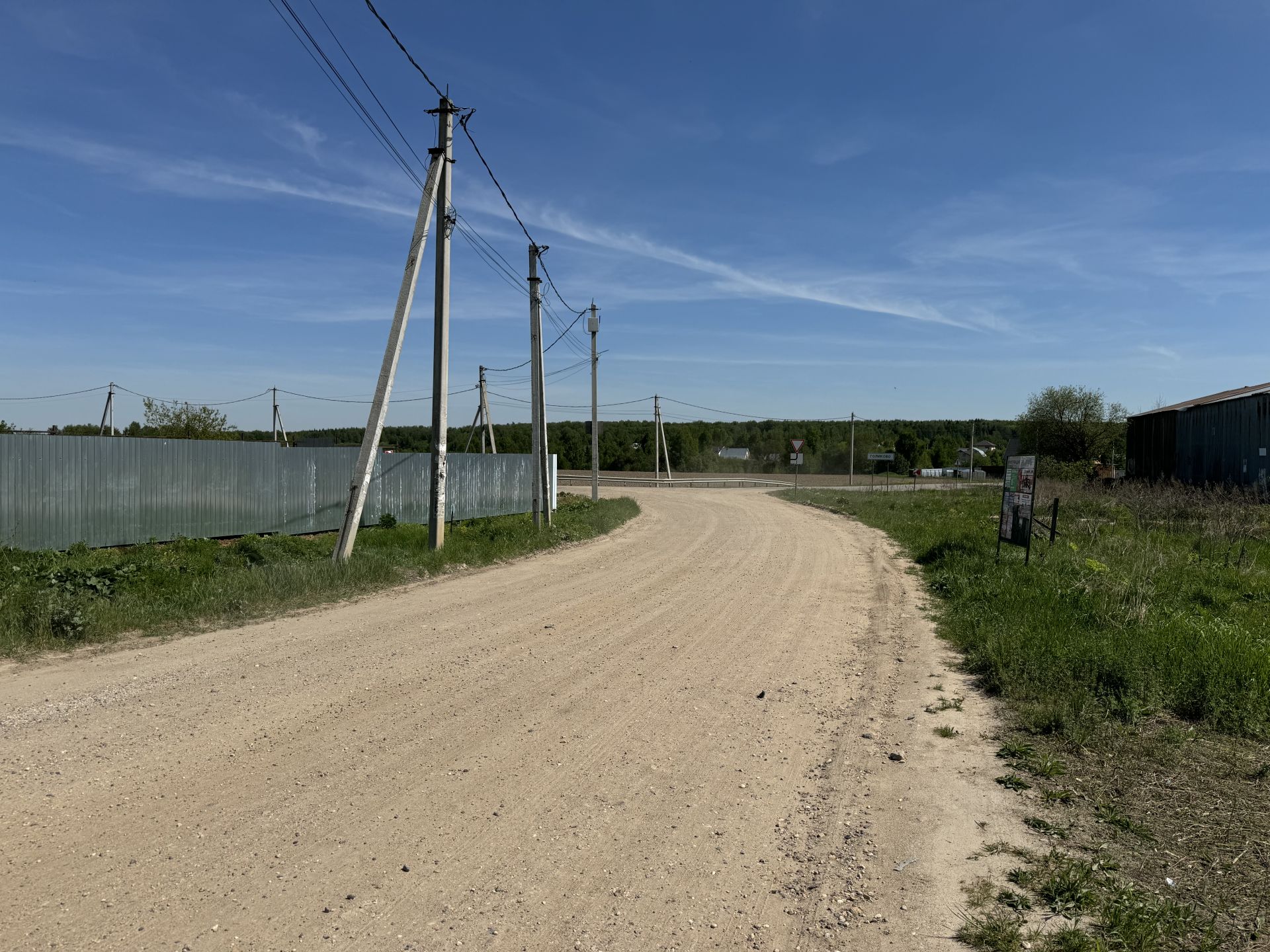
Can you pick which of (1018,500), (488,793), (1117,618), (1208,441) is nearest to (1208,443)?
(1208,441)

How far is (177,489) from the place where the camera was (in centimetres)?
1650

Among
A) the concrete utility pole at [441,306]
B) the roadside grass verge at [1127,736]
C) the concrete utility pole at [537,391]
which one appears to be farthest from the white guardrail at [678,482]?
the roadside grass verge at [1127,736]

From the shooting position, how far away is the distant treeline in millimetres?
101688

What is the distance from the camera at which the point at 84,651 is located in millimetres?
8008

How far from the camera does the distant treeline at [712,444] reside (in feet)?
334

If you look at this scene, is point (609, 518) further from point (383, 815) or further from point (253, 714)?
point (383, 815)

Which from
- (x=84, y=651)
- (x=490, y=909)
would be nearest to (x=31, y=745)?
(x=84, y=651)

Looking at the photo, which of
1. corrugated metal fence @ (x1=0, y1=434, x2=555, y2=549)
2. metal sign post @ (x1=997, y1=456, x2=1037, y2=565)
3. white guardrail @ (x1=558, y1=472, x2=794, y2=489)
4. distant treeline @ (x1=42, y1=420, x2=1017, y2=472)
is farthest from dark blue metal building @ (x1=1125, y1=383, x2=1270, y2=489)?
distant treeline @ (x1=42, y1=420, x2=1017, y2=472)

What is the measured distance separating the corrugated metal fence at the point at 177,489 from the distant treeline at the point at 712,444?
52582mm

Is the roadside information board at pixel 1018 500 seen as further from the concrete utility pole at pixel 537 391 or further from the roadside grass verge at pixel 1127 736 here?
the concrete utility pole at pixel 537 391

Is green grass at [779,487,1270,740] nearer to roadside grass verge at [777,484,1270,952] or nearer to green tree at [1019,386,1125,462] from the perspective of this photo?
roadside grass verge at [777,484,1270,952]

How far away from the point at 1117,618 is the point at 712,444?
118359mm

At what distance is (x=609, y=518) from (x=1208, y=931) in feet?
72.2

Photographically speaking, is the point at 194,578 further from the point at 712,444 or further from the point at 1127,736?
the point at 712,444
